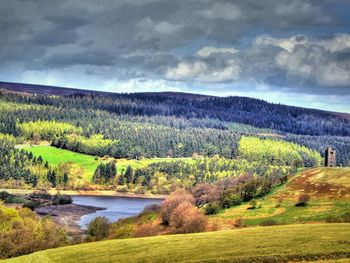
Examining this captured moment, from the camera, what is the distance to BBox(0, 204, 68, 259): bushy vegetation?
103869 millimetres

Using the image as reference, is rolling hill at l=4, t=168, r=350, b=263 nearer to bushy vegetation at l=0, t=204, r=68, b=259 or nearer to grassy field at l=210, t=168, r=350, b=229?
bushy vegetation at l=0, t=204, r=68, b=259

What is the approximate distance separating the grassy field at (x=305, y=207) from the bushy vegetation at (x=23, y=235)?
38.5 metres

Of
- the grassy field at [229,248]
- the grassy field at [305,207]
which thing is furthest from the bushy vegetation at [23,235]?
the grassy field at [305,207]

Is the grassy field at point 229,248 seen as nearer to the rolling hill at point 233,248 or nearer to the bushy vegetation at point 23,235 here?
the rolling hill at point 233,248

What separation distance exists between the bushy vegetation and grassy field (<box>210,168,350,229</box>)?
126 ft

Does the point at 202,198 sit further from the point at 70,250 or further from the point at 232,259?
the point at 232,259

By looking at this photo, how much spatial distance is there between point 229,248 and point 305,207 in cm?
7073

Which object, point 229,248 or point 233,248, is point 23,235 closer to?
point 229,248

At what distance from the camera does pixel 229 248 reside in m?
72.1

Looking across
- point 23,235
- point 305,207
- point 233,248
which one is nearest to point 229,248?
point 233,248

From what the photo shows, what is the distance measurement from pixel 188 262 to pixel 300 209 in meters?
77.0

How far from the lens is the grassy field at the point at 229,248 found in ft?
208

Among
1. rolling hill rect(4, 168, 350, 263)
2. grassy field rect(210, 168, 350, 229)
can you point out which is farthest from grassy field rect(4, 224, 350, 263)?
grassy field rect(210, 168, 350, 229)

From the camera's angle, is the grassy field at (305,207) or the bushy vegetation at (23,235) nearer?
the bushy vegetation at (23,235)
